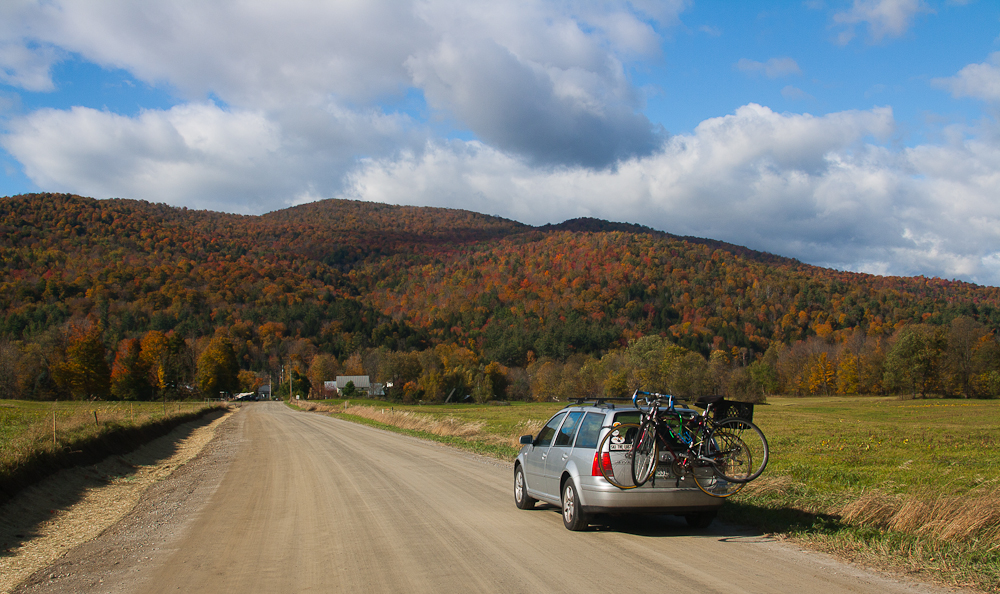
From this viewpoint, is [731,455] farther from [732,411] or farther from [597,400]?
[597,400]

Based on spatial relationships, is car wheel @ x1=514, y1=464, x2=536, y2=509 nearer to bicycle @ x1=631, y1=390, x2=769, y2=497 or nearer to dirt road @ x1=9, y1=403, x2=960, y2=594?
dirt road @ x1=9, y1=403, x2=960, y2=594

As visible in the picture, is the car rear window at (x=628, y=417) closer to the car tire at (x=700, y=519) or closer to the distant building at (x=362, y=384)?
the car tire at (x=700, y=519)

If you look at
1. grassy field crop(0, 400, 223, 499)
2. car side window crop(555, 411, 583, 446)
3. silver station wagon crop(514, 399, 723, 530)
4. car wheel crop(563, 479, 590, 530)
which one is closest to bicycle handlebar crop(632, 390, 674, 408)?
silver station wagon crop(514, 399, 723, 530)

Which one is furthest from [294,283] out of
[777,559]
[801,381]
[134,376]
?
[777,559]

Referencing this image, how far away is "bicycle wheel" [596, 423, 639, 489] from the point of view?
7762mm

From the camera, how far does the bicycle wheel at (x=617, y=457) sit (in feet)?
25.5

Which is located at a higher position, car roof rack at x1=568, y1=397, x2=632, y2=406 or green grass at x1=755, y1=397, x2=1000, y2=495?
car roof rack at x1=568, y1=397, x2=632, y2=406

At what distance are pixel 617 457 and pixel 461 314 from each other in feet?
484

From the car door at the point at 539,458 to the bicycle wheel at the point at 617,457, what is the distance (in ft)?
5.06

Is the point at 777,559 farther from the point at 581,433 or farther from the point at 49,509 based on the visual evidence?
the point at 49,509

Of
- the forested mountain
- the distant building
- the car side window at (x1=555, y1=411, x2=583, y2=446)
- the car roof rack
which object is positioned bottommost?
the distant building

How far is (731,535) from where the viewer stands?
8.02m

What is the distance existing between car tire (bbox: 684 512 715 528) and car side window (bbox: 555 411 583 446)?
1891 millimetres

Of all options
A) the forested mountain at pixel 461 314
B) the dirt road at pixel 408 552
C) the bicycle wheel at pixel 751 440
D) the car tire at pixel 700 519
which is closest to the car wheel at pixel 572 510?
the dirt road at pixel 408 552
